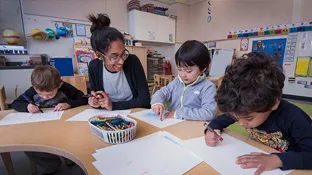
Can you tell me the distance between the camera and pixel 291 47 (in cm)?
328

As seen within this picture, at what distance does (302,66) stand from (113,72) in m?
3.73

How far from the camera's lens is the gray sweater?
823mm

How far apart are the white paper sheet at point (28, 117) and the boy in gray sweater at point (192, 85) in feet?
1.72

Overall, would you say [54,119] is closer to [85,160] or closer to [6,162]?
[85,160]

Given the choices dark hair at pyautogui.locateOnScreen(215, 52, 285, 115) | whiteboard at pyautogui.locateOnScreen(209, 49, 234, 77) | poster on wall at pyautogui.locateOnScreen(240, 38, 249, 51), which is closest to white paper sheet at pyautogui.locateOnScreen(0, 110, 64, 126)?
dark hair at pyautogui.locateOnScreen(215, 52, 285, 115)

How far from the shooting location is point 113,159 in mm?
490

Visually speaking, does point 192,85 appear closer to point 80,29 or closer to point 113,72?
point 113,72

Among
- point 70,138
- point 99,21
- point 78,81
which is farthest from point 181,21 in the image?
point 70,138

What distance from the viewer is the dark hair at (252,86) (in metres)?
0.47

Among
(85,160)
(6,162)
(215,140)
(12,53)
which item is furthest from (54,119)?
(12,53)

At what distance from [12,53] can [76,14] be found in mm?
1260

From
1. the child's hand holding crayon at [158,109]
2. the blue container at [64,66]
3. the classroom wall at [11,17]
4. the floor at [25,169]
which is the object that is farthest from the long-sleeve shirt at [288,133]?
the classroom wall at [11,17]

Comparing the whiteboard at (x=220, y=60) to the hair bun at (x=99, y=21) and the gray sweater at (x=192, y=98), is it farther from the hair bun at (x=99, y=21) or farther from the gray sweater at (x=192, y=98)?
the hair bun at (x=99, y=21)

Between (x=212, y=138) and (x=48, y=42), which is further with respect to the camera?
(x=48, y=42)
